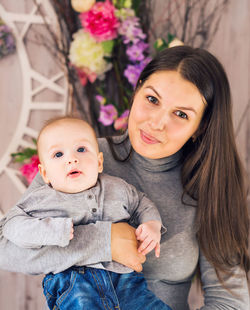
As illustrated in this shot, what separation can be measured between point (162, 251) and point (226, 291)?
29 centimetres

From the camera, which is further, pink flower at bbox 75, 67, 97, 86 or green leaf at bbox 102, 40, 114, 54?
pink flower at bbox 75, 67, 97, 86

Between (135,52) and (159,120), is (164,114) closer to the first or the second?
(159,120)

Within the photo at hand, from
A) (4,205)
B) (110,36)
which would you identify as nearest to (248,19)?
(110,36)

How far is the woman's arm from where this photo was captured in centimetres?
130

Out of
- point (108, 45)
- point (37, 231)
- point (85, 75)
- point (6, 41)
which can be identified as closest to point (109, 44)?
point (108, 45)

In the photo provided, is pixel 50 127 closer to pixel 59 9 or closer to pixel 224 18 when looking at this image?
pixel 59 9

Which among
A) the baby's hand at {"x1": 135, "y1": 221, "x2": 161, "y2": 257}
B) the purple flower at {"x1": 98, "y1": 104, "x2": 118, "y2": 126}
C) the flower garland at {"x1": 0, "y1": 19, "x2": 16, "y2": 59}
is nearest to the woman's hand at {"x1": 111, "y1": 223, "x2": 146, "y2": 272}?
the baby's hand at {"x1": 135, "y1": 221, "x2": 161, "y2": 257}

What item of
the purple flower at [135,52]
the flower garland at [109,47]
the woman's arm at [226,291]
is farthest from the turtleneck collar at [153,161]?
the purple flower at [135,52]

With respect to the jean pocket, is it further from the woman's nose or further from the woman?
the woman's nose

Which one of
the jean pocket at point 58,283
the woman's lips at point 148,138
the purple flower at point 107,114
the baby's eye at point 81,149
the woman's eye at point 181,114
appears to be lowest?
the purple flower at point 107,114

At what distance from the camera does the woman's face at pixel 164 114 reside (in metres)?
1.26

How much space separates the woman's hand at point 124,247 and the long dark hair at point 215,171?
34 centimetres

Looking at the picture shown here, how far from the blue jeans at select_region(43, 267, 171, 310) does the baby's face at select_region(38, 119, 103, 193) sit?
0.27m

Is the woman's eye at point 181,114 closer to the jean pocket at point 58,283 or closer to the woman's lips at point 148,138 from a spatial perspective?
the woman's lips at point 148,138
